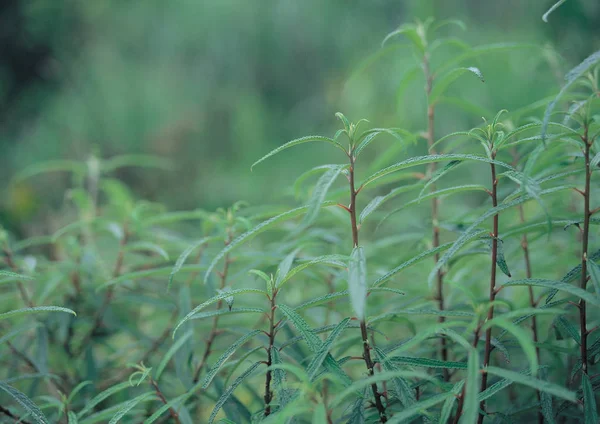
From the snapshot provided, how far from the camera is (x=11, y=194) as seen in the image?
1967mm

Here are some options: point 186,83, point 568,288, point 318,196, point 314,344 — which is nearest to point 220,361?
point 314,344

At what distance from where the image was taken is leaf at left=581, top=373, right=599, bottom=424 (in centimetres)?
42

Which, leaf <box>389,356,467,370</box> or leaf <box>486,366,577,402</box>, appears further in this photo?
leaf <box>389,356,467,370</box>

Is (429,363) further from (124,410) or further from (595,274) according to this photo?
(124,410)

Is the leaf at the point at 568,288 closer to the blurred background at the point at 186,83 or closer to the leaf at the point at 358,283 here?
the leaf at the point at 358,283

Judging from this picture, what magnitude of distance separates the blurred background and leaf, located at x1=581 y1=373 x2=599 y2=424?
1738 millimetres

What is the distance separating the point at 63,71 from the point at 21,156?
489 mm

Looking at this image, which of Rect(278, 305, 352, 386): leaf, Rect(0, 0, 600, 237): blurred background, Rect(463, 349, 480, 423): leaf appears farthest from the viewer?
Rect(0, 0, 600, 237): blurred background

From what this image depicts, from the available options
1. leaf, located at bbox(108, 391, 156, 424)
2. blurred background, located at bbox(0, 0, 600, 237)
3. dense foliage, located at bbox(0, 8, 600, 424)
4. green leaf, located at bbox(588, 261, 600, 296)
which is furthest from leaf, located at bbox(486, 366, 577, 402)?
blurred background, located at bbox(0, 0, 600, 237)

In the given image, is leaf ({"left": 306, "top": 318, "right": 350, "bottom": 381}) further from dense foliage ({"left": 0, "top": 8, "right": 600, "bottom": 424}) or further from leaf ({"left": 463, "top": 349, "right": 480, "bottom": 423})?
leaf ({"left": 463, "top": 349, "right": 480, "bottom": 423})

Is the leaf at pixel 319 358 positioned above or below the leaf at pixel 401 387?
above

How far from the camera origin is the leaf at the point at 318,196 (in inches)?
14.3

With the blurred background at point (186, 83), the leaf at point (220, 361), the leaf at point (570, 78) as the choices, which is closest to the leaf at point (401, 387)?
the leaf at point (220, 361)

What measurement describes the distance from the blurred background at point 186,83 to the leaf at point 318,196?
1.71m
